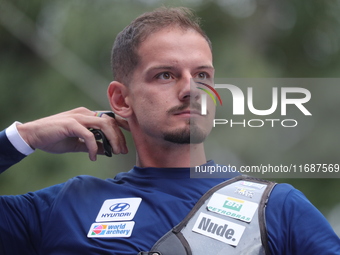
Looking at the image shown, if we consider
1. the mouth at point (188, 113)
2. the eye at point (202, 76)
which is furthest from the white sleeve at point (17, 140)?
the eye at point (202, 76)

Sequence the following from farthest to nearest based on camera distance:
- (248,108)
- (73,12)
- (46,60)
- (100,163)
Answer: (46,60)
(73,12)
(100,163)
(248,108)

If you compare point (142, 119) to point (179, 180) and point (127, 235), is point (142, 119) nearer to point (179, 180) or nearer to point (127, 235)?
point (179, 180)

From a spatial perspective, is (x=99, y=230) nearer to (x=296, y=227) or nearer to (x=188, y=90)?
(x=188, y=90)

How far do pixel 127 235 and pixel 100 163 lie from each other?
3.69 meters

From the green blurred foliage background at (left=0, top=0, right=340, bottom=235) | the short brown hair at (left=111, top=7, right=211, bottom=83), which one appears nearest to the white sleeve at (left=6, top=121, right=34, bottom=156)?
the short brown hair at (left=111, top=7, right=211, bottom=83)

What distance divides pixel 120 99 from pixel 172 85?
0.34 metres

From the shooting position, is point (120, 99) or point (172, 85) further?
point (120, 99)

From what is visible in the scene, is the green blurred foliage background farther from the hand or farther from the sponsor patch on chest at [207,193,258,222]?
the sponsor patch on chest at [207,193,258,222]

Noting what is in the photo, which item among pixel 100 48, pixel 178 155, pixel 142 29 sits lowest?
pixel 178 155

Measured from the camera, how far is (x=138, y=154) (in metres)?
2.73

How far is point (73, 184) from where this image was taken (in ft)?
8.64

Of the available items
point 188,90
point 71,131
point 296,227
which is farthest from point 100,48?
point 296,227

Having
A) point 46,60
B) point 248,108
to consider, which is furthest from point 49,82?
point 248,108

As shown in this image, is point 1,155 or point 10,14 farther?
point 10,14
